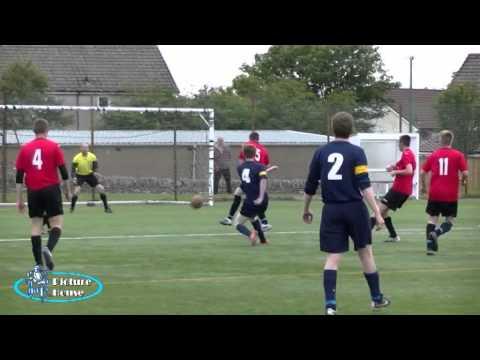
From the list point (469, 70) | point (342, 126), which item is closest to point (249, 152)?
point (342, 126)

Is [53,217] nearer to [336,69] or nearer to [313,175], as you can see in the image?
[313,175]

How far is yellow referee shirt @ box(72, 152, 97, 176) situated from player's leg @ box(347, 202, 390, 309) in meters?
16.1

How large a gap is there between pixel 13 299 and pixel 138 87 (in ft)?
146

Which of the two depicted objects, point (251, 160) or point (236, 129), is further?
point (236, 129)

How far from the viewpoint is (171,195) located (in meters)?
32.3

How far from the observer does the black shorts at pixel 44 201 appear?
1260cm

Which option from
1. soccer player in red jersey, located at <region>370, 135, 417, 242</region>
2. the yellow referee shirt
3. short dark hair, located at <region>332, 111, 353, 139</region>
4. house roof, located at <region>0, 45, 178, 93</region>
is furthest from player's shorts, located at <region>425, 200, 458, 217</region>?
house roof, located at <region>0, 45, 178, 93</region>

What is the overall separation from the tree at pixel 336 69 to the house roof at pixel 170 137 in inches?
1113

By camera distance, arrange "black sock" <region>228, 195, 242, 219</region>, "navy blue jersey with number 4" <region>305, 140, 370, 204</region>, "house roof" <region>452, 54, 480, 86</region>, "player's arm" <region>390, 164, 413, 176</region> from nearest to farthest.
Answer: "navy blue jersey with number 4" <region>305, 140, 370, 204</region> < "player's arm" <region>390, 164, 413, 176</region> < "black sock" <region>228, 195, 242, 219</region> < "house roof" <region>452, 54, 480, 86</region>

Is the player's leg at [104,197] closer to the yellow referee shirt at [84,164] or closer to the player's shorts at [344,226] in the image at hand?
the yellow referee shirt at [84,164]

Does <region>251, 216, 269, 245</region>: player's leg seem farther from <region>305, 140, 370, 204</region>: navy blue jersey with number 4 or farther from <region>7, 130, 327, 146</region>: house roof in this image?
<region>7, 130, 327, 146</region>: house roof

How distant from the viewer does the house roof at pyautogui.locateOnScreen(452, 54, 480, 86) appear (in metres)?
56.7

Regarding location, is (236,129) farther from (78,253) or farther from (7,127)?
(78,253)
